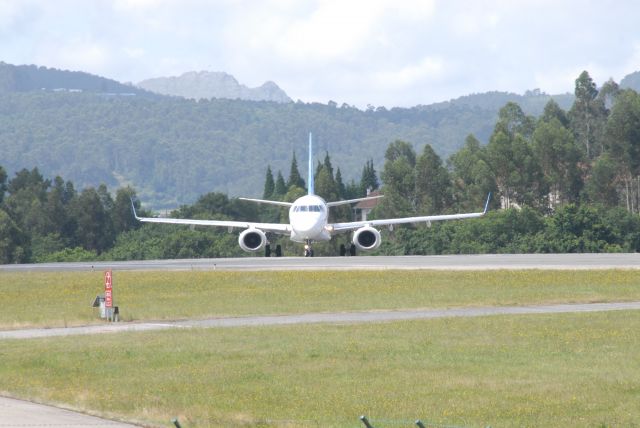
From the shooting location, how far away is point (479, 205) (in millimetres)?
111438

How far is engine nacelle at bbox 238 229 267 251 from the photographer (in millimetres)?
71562

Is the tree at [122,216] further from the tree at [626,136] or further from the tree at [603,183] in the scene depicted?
the tree at [626,136]

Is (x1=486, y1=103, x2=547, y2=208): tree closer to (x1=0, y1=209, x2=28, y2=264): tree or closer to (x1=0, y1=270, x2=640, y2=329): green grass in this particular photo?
(x1=0, y1=209, x2=28, y2=264): tree

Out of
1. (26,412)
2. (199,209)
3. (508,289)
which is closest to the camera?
(26,412)

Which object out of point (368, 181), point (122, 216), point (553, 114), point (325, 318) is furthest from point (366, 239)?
point (368, 181)

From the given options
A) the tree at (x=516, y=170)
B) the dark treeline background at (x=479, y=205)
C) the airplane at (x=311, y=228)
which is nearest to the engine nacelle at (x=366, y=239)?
the airplane at (x=311, y=228)

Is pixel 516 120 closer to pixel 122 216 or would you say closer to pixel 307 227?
pixel 122 216

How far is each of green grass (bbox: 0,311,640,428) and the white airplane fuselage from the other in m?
37.9

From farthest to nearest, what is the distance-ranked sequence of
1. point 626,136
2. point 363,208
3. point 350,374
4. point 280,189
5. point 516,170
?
point 363,208
point 280,189
point 516,170
point 626,136
point 350,374

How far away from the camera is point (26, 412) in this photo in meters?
18.1

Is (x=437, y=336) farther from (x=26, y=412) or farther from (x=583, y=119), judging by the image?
(x=583, y=119)

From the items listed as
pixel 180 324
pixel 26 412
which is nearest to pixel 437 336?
pixel 180 324

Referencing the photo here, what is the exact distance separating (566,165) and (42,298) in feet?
246

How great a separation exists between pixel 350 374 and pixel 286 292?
21.5m
